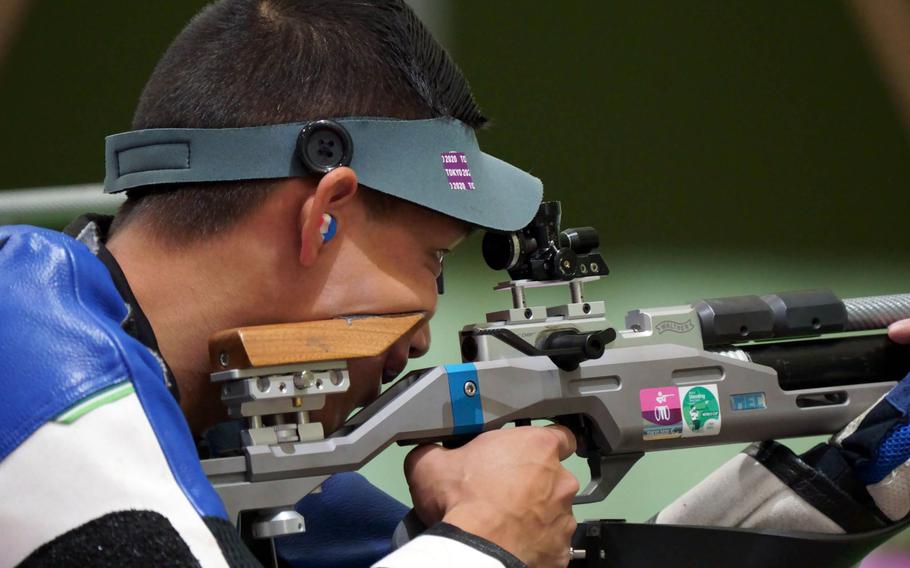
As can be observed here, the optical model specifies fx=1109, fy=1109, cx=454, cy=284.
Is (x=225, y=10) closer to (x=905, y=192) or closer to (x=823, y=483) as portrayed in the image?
(x=823, y=483)

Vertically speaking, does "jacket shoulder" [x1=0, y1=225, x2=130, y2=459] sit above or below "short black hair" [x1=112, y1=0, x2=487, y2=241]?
below

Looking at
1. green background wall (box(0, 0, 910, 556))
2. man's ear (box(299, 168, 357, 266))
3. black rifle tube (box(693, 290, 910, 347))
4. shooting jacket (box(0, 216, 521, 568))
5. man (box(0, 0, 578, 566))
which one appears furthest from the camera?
green background wall (box(0, 0, 910, 556))

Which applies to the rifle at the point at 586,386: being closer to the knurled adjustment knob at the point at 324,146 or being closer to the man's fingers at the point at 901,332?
the man's fingers at the point at 901,332

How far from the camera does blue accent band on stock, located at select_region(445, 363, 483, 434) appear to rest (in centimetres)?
117

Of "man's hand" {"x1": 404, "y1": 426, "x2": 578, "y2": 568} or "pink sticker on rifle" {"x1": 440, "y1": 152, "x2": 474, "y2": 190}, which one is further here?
"pink sticker on rifle" {"x1": 440, "y1": 152, "x2": 474, "y2": 190}

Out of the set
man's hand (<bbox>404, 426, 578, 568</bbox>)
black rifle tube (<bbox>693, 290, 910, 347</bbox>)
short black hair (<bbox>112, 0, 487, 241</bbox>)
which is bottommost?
man's hand (<bbox>404, 426, 578, 568</bbox>)

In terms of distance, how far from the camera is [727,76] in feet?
7.50

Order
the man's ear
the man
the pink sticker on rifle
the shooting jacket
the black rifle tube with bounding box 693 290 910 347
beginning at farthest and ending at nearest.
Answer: the black rifle tube with bounding box 693 290 910 347, the pink sticker on rifle, the man's ear, the man, the shooting jacket

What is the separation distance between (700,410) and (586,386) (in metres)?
0.15

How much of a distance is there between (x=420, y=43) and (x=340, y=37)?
95 millimetres

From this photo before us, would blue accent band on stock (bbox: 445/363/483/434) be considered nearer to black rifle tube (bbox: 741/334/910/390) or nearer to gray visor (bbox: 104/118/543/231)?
gray visor (bbox: 104/118/543/231)

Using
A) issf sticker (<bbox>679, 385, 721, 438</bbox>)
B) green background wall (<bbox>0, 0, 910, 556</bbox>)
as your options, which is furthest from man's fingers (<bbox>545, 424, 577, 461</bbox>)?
green background wall (<bbox>0, 0, 910, 556</bbox>)

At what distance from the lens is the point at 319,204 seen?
1.11 m

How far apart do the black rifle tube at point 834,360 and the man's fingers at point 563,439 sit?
0.90 feet
